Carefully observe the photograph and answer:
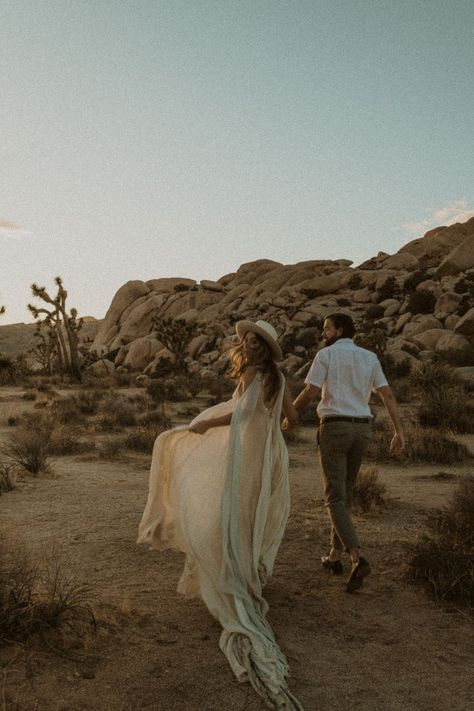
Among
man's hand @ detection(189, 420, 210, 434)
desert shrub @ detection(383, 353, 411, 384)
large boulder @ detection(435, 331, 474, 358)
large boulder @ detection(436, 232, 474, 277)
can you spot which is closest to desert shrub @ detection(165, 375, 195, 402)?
desert shrub @ detection(383, 353, 411, 384)

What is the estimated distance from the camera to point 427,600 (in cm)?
443

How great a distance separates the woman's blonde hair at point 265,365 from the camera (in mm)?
4074

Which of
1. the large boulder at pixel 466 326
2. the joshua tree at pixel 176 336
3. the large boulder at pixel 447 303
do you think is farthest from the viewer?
the joshua tree at pixel 176 336

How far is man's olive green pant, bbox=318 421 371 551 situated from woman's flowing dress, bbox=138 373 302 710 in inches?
14.0

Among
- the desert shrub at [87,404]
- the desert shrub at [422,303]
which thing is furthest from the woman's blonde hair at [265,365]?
the desert shrub at [422,303]

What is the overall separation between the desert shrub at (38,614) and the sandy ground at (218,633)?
0.09 metres

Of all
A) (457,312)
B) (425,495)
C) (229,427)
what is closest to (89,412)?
(425,495)

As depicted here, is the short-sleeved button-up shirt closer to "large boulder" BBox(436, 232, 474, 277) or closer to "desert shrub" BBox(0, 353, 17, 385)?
"desert shrub" BBox(0, 353, 17, 385)

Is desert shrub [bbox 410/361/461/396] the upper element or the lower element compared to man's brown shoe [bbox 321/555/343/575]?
lower

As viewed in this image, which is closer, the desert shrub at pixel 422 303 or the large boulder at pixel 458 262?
the desert shrub at pixel 422 303

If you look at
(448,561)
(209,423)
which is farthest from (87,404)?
(448,561)

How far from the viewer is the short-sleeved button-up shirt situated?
458cm

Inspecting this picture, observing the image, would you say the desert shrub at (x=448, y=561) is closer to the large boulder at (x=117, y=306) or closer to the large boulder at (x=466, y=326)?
the large boulder at (x=466, y=326)

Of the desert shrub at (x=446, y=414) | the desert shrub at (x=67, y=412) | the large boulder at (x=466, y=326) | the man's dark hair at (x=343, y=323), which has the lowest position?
the desert shrub at (x=446, y=414)
